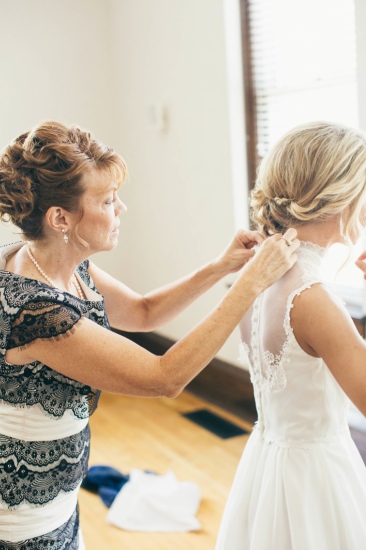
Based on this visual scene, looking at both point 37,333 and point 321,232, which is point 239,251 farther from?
point 37,333

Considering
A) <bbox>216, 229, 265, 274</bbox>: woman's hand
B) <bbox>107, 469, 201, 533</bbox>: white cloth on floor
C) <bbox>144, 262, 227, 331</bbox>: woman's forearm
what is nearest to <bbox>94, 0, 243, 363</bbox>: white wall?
<bbox>107, 469, 201, 533</bbox>: white cloth on floor

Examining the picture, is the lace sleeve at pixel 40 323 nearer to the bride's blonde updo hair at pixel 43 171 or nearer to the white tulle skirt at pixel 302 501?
the bride's blonde updo hair at pixel 43 171

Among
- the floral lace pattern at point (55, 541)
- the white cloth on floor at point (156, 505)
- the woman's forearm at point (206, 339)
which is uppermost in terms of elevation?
the woman's forearm at point (206, 339)

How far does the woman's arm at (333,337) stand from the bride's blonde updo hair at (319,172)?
7.0 inches

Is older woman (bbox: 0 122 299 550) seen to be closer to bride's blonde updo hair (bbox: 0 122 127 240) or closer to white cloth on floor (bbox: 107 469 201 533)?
bride's blonde updo hair (bbox: 0 122 127 240)

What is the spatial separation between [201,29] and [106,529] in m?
2.48

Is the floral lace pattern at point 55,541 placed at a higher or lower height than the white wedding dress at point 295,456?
lower

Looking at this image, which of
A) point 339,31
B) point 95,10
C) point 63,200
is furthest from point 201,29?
point 63,200

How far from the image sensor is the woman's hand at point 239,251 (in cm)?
184

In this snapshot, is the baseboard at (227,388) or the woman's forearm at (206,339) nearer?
the woman's forearm at (206,339)

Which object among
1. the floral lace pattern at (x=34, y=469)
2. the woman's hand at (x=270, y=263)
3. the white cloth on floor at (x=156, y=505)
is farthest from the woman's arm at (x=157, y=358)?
the white cloth on floor at (x=156, y=505)

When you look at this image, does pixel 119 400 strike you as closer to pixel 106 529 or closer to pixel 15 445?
pixel 106 529

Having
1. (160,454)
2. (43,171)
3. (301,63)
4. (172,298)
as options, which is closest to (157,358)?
(43,171)

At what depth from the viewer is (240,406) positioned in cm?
376
